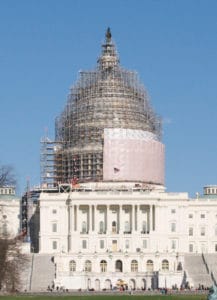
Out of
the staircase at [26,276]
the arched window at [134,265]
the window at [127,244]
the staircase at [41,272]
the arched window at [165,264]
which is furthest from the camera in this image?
the window at [127,244]

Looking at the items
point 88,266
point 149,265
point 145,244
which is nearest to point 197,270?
point 149,265

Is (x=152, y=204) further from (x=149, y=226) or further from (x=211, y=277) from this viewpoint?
(x=211, y=277)

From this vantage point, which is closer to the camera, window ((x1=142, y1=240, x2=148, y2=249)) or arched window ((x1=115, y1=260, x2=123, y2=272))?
arched window ((x1=115, y1=260, x2=123, y2=272))

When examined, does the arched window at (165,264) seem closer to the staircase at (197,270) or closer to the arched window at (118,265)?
the staircase at (197,270)

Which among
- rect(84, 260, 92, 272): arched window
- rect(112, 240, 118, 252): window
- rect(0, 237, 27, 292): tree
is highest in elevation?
rect(112, 240, 118, 252): window

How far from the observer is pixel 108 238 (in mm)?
198875

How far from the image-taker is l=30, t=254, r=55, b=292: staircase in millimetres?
168375

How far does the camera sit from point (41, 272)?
176125 millimetres

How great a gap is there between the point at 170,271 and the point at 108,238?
2491 cm

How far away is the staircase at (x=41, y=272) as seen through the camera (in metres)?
168

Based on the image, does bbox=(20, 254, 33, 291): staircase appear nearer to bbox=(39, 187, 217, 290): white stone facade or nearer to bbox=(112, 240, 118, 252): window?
bbox=(39, 187, 217, 290): white stone facade

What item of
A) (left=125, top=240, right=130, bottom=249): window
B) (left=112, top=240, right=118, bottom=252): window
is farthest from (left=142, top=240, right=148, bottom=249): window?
(left=112, top=240, right=118, bottom=252): window

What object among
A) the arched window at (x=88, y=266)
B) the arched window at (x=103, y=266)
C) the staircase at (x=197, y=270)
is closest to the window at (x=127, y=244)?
the arched window at (x=103, y=266)

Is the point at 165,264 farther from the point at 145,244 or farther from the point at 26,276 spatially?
the point at 26,276
